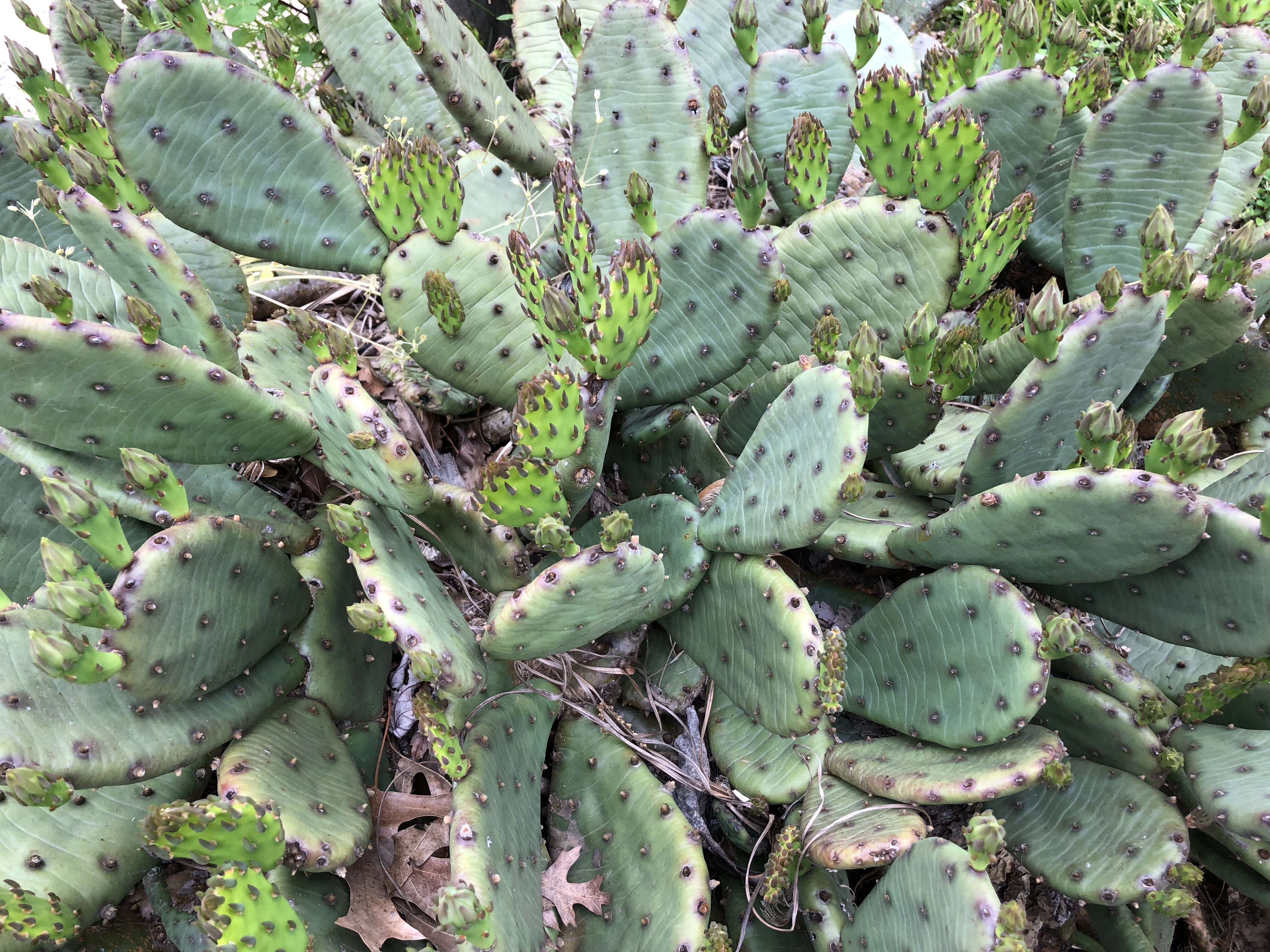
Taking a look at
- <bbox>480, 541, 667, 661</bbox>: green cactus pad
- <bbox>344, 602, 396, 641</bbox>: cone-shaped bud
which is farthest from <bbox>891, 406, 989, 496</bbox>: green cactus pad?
<bbox>344, 602, 396, 641</bbox>: cone-shaped bud

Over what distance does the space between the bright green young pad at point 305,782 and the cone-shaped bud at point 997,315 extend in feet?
5.57

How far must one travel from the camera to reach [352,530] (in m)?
1.39

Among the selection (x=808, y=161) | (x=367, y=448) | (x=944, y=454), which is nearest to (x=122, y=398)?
(x=367, y=448)

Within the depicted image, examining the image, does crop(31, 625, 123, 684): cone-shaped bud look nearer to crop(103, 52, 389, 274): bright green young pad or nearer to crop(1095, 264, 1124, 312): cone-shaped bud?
crop(103, 52, 389, 274): bright green young pad

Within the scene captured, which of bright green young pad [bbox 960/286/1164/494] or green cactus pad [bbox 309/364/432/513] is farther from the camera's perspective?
bright green young pad [bbox 960/286/1164/494]

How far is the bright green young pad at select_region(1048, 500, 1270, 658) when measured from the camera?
1455 millimetres

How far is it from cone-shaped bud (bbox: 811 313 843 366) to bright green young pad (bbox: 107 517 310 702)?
3.76ft

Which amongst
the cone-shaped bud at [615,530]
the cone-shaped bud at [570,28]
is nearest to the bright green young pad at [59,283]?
the cone-shaped bud at [615,530]

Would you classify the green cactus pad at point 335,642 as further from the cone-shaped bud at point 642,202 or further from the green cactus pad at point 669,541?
the cone-shaped bud at point 642,202

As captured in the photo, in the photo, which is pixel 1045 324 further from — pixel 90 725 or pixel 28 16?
pixel 28 16

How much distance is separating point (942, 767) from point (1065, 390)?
744mm

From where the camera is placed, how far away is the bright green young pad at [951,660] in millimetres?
1514

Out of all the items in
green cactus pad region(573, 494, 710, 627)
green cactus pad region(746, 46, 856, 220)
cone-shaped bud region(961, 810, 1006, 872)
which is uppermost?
green cactus pad region(746, 46, 856, 220)

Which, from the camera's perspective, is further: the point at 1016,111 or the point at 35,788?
the point at 1016,111
